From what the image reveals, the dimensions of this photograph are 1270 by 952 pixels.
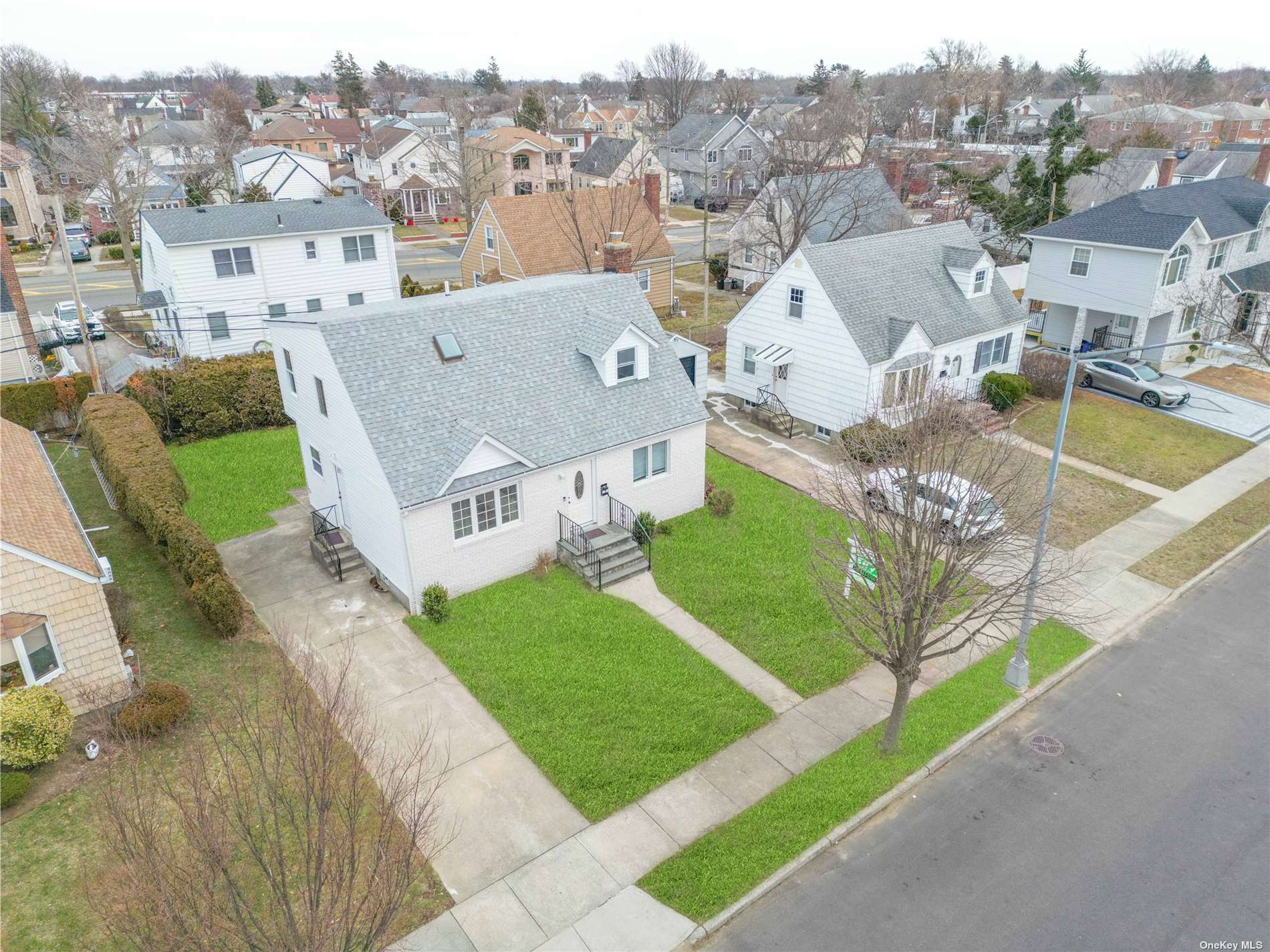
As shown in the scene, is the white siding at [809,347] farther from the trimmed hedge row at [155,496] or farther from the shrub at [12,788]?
the shrub at [12,788]

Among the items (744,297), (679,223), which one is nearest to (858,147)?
(679,223)

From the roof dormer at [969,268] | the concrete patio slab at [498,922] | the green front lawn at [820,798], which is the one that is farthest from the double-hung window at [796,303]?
the concrete patio slab at [498,922]

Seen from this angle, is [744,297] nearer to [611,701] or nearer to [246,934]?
[611,701]

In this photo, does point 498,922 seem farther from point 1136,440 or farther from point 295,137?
point 295,137

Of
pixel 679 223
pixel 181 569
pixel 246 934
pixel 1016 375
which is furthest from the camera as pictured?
pixel 679 223

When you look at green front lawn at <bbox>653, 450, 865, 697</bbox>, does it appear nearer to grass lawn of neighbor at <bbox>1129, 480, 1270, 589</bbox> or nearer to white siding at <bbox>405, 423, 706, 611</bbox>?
white siding at <bbox>405, 423, 706, 611</bbox>

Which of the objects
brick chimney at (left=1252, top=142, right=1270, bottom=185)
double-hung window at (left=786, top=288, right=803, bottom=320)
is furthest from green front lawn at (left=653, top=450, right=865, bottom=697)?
brick chimney at (left=1252, top=142, right=1270, bottom=185)
